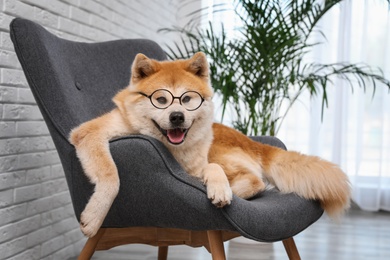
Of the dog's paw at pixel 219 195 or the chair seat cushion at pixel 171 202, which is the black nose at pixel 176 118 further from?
the dog's paw at pixel 219 195

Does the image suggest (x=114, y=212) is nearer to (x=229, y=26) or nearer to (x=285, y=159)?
(x=285, y=159)

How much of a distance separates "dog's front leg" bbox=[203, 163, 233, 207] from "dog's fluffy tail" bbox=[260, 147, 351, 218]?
1.07ft

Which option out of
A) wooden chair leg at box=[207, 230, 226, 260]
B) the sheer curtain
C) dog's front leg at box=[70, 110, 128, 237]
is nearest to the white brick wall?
dog's front leg at box=[70, 110, 128, 237]

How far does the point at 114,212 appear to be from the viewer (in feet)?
5.62

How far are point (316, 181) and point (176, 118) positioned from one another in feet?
1.74

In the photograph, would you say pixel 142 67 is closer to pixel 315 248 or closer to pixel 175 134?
pixel 175 134

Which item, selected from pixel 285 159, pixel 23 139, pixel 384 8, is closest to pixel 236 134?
pixel 285 159

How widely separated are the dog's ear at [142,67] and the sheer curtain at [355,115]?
2700mm

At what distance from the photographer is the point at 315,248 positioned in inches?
121

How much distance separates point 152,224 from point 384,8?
3.06m

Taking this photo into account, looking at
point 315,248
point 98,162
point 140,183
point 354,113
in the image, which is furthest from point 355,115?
point 98,162

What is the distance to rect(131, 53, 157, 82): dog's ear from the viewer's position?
5.58ft

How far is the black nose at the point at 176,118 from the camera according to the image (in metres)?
1.58

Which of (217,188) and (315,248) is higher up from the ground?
(217,188)
